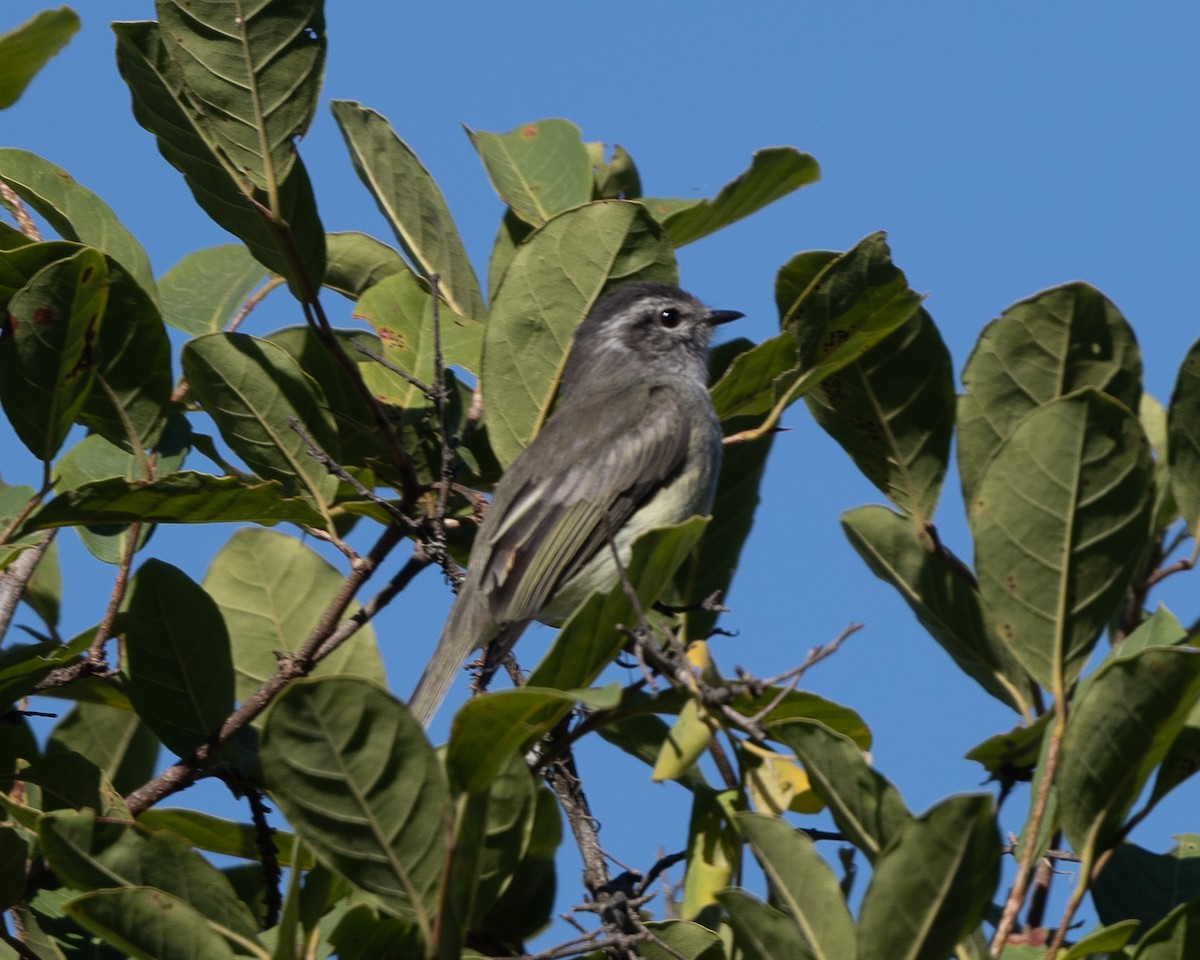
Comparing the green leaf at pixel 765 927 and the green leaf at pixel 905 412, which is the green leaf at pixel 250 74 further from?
the green leaf at pixel 765 927

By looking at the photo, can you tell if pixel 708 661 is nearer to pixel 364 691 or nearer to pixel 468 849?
pixel 468 849

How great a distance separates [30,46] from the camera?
3250 mm

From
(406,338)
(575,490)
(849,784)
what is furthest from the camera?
(575,490)

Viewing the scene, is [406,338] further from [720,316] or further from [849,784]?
[720,316]

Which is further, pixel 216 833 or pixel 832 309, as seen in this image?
pixel 832 309

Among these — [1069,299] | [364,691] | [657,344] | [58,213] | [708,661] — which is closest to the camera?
[364,691]

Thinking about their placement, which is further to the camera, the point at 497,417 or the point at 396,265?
the point at 396,265

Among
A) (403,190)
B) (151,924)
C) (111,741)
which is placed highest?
(403,190)

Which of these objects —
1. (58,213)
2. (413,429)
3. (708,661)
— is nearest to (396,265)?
(413,429)

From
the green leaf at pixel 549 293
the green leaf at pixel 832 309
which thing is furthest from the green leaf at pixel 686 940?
the green leaf at pixel 549 293

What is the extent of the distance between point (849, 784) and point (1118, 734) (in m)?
0.48

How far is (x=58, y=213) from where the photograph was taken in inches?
149

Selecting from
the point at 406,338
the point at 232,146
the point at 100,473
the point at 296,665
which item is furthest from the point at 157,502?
the point at 406,338

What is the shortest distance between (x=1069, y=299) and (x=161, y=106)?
2.13 metres
